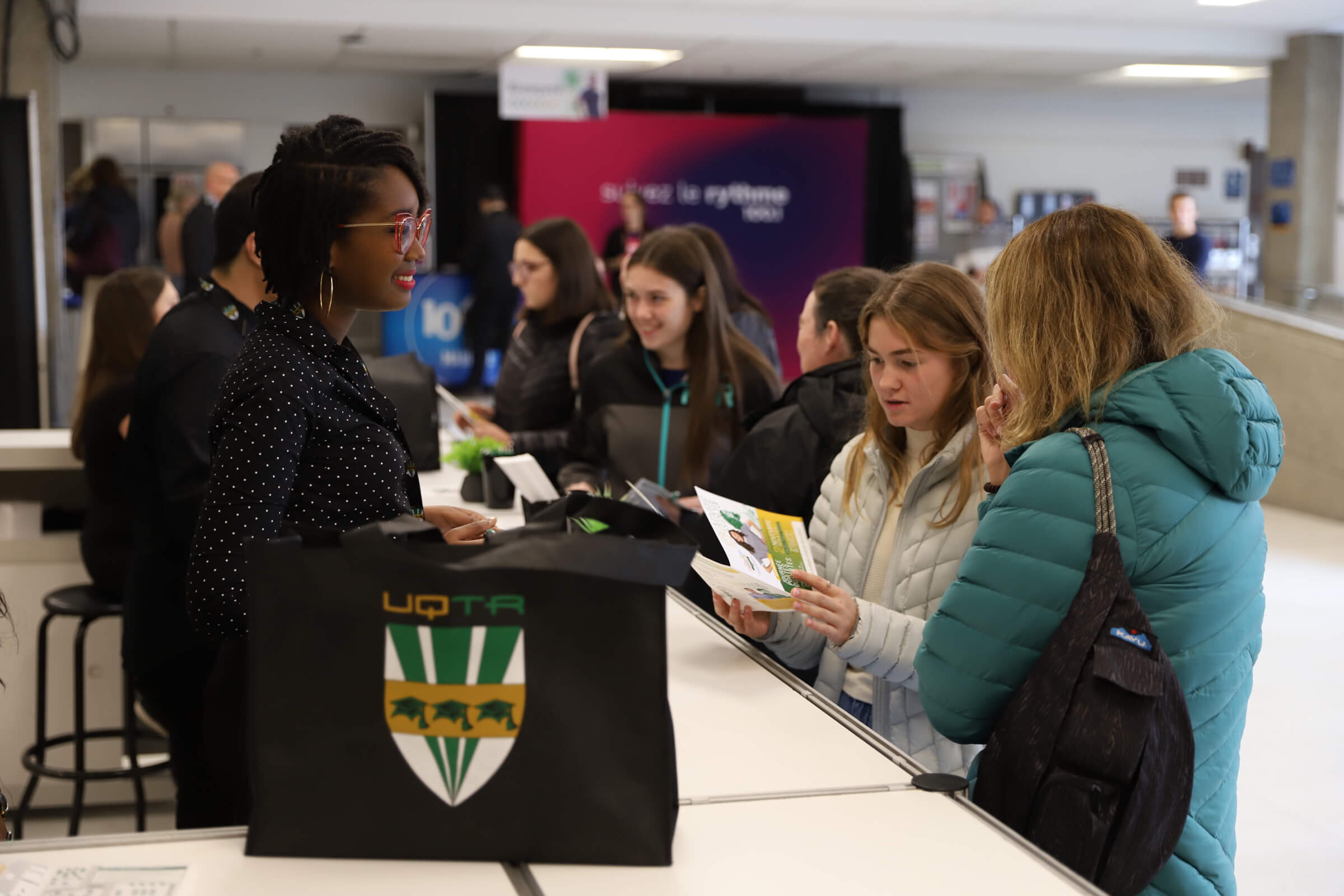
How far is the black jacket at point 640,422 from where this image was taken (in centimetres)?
338

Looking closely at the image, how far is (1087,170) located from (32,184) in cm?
1131

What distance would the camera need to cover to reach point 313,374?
1.53 meters

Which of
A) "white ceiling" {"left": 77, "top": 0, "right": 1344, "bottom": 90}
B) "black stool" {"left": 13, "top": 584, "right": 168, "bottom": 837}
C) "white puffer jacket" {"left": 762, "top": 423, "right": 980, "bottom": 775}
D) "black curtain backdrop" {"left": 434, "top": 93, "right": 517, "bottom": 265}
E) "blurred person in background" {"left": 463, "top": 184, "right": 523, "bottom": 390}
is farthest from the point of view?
"black curtain backdrop" {"left": 434, "top": 93, "right": 517, "bottom": 265}

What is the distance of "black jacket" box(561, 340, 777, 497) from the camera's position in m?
3.38

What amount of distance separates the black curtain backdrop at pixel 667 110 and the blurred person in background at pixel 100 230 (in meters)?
2.77

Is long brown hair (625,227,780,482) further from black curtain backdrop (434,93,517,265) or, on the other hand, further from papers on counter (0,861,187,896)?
black curtain backdrop (434,93,517,265)

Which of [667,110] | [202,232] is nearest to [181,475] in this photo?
[202,232]

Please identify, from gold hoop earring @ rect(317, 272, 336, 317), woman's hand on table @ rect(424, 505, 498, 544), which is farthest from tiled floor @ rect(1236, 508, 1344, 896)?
gold hoop earring @ rect(317, 272, 336, 317)

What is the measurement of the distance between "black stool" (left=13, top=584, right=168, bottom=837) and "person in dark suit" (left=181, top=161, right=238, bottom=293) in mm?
2731

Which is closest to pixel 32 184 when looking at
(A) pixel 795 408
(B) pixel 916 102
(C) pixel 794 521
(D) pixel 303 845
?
(A) pixel 795 408

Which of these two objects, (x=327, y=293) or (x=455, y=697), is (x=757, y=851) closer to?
(x=455, y=697)

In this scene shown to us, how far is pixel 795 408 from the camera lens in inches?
105

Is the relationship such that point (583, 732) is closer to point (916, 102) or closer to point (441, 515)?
point (441, 515)

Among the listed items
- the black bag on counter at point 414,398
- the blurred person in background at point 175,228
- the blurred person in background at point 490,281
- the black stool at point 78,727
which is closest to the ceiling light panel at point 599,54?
the blurred person in background at point 490,281
